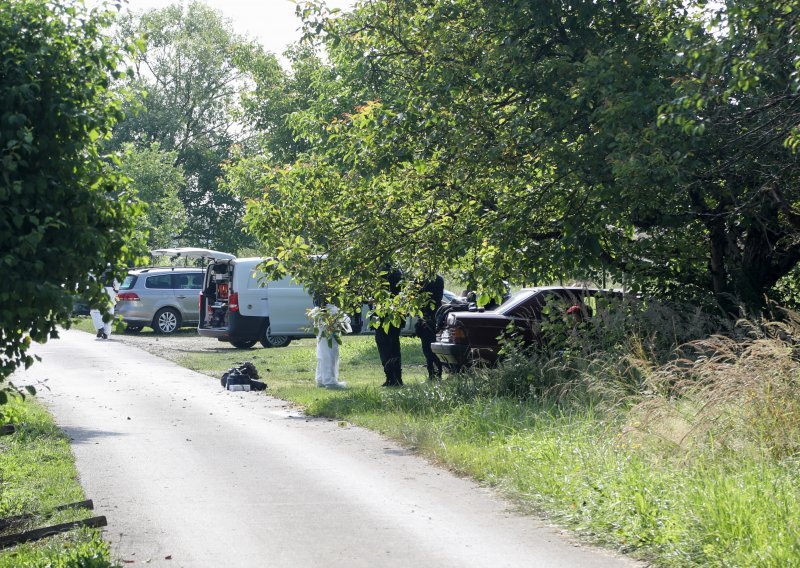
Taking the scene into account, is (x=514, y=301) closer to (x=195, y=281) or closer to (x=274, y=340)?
(x=274, y=340)

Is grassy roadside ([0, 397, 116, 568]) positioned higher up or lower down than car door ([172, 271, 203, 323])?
lower down

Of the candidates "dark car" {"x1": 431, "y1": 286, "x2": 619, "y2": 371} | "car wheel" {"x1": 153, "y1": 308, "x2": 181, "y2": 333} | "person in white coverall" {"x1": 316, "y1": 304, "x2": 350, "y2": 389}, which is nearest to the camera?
"dark car" {"x1": 431, "y1": 286, "x2": 619, "y2": 371}

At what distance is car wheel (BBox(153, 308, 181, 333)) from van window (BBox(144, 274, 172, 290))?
0.67 metres

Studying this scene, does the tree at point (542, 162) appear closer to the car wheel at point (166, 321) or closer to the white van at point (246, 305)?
the white van at point (246, 305)

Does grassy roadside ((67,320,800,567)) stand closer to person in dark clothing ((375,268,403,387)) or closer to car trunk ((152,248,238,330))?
person in dark clothing ((375,268,403,387))

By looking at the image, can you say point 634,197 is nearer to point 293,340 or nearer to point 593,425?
point 593,425

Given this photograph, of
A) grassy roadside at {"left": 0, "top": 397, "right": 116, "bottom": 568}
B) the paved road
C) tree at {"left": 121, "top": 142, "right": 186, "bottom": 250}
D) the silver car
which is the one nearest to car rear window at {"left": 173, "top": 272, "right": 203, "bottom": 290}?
the silver car

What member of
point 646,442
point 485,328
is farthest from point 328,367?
point 646,442

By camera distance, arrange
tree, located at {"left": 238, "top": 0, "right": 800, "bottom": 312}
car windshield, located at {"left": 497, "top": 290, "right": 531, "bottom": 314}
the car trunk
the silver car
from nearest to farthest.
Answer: tree, located at {"left": 238, "top": 0, "right": 800, "bottom": 312}, car windshield, located at {"left": 497, "top": 290, "right": 531, "bottom": 314}, the car trunk, the silver car

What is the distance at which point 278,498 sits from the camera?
8484mm

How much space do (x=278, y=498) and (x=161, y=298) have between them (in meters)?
24.3

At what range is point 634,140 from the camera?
11484 millimetres

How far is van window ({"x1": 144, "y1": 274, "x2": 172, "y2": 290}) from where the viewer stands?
31.9 m

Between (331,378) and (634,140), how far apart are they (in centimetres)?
740
